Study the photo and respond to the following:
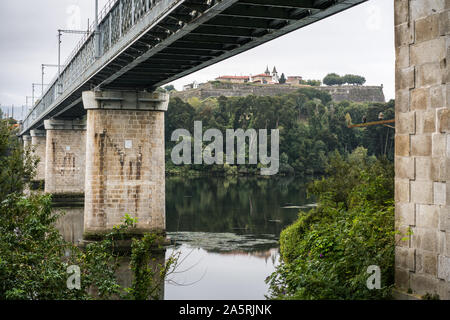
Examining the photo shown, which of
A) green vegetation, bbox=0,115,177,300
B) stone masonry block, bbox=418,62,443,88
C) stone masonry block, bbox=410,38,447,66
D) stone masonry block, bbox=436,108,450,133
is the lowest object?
green vegetation, bbox=0,115,177,300

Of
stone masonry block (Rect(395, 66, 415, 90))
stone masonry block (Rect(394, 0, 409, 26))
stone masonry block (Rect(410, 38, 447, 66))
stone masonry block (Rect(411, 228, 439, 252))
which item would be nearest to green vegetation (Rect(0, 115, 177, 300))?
stone masonry block (Rect(411, 228, 439, 252))

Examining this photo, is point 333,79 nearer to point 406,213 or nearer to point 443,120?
point 406,213

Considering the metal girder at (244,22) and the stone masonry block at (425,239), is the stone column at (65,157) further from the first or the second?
the stone masonry block at (425,239)

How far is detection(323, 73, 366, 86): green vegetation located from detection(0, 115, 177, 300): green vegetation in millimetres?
160581

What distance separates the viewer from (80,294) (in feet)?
30.8

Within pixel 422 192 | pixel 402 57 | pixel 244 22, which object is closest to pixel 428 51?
pixel 402 57

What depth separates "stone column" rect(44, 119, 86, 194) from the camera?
4444 cm

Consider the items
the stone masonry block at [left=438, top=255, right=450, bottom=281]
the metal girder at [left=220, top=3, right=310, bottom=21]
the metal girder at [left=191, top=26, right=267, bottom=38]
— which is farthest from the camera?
the metal girder at [left=191, top=26, right=267, bottom=38]

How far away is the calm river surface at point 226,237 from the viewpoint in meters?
18.5

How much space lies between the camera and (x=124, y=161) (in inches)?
924

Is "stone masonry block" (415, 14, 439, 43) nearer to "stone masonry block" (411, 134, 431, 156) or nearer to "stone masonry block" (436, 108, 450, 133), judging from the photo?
"stone masonry block" (436, 108, 450, 133)

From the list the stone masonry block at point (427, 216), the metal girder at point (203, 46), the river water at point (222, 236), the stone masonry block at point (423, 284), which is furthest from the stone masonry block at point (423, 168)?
the metal girder at point (203, 46)

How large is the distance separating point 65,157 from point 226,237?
877 inches

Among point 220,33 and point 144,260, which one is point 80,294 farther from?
point 220,33
